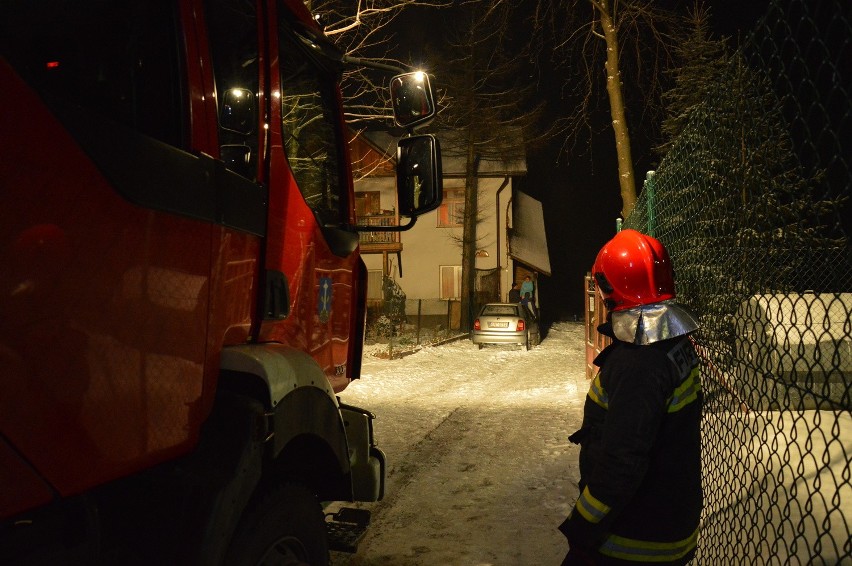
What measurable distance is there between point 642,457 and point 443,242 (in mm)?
29898

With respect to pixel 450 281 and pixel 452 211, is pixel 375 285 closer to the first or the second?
pixel 450 281

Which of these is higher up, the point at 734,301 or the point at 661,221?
the point at 661,221

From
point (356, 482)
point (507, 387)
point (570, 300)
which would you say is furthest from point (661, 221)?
point (570, 300)

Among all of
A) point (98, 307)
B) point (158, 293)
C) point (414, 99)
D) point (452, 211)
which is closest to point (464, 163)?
point (452, 211)

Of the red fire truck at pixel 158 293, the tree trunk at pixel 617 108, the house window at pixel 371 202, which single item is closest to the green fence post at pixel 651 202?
the red fire truck at pixel 158 293

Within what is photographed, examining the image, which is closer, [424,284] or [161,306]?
[161,306]

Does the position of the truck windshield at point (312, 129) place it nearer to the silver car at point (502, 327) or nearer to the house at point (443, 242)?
the silver car at point (502, 327)

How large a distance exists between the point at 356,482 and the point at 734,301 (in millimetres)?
2220

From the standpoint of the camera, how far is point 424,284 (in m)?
32.0

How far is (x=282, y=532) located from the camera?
2342 millimetres

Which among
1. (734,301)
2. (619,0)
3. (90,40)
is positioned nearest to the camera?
(90,40)

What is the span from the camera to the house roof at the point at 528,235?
106 feet

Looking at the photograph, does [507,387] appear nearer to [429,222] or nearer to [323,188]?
[323,188]

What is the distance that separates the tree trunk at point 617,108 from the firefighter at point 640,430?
30.4ft
